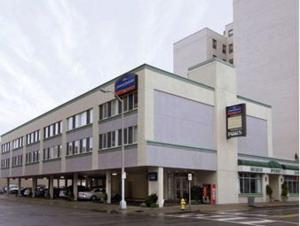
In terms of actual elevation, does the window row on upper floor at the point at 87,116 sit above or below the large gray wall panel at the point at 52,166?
above

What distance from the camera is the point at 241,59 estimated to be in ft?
251

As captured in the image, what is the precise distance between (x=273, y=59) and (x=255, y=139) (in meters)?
26.1

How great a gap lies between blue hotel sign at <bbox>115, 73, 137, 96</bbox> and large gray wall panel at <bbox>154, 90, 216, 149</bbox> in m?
2.13

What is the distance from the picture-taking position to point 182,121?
1519 inches

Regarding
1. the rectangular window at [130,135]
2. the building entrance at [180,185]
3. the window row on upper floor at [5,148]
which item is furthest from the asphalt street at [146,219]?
the window row on upper floor at [5,148]

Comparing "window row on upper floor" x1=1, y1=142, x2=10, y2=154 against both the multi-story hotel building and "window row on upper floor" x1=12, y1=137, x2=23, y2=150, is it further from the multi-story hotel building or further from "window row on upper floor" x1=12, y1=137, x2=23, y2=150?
the multi-story hotel building

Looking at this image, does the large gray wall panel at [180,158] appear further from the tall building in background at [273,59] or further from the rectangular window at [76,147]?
the tall building in background at [273,59]

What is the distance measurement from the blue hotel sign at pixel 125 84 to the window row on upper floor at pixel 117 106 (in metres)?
0.56

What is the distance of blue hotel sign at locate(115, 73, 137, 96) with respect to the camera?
121 ft

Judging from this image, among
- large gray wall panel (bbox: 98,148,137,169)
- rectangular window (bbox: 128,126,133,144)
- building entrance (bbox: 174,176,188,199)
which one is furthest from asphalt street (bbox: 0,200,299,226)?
building entrance (bbox: 174,176,188,199)

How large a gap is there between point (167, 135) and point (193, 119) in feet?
12.9

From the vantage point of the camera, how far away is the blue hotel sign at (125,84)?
121 feet

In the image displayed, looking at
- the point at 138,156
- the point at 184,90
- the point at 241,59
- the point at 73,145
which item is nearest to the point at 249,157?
the point at 184,90

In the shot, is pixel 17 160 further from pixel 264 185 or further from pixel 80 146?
pixel 264 185
